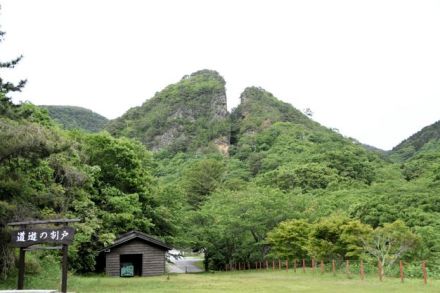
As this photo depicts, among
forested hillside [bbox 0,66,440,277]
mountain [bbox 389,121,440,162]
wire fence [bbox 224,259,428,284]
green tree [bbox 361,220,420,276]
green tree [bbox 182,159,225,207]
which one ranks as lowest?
wire fence [bbox 224,259,428,284]

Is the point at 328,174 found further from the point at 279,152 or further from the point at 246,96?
the point at 246,96

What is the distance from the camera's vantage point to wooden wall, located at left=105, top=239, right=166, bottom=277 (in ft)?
84.8

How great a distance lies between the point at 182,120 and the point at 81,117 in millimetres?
25651

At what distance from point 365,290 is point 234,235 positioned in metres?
17.6

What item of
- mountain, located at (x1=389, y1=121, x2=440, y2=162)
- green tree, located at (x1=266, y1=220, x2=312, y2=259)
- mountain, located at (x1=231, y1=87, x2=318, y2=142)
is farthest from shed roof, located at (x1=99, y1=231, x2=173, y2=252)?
mountain, located at (x1=231, y1=87, x2=318, y2=142)

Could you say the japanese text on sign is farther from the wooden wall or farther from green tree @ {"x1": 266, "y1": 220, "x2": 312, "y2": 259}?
green tree @ {"x1": 266, "y1": 220, "x2": 312, "y2": 259}

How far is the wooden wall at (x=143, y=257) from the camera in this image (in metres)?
25.9

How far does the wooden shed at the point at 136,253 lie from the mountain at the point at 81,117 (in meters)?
77.9

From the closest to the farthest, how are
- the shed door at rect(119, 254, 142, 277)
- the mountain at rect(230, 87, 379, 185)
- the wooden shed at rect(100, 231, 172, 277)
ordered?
the wooden shed at rect(100, 231, 172, 277) < the shed door at rect(119, 254, 142, 277) < the mountain at rect(230, 87, 379, 185)

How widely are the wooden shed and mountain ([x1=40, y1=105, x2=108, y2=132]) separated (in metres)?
77.9

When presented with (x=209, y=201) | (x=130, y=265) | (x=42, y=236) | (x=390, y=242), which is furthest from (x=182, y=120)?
(x=42, y=236)

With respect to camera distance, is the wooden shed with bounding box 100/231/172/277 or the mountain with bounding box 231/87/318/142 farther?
the mountain with bounding box 231/87/318/142

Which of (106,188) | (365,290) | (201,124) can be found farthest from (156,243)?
(201,124)

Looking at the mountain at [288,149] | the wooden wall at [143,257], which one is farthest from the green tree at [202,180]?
the wooden wall at [143,257]
